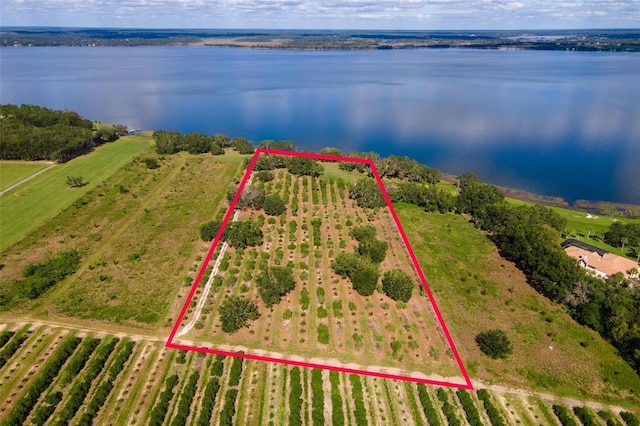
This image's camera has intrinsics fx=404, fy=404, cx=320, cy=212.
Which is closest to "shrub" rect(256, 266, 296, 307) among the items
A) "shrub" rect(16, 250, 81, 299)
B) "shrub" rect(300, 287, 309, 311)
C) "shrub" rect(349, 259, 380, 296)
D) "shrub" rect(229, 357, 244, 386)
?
"shrub" rect(300, 287, 309, 311)

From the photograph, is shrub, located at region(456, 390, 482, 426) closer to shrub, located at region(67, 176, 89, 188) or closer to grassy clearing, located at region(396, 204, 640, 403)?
grassy clearing, located at region(396, 204, 640, 403)

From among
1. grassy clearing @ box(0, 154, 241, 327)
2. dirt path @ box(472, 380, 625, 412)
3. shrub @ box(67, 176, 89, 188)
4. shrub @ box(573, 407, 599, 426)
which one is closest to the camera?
shrub @ box(573, 407, 599, 426)

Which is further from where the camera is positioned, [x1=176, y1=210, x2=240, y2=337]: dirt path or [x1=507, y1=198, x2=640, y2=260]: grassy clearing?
[x1=507, y1=198, x2=640, y2=260]: grassy clearing

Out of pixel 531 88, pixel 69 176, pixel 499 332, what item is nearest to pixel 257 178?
pixel 69 176

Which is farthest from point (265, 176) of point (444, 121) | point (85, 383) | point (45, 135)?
point (444, 121)

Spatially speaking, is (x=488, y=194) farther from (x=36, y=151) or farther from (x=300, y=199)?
(x=36, y=151)

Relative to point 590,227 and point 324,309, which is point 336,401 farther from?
point 590,227
